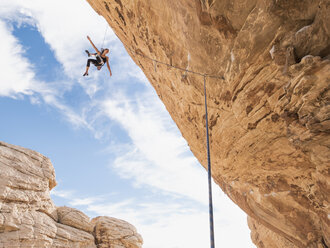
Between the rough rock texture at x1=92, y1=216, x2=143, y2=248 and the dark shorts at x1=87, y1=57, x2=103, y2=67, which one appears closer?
the dark shorts at x1=87, y1=57, x2=103, y2=67

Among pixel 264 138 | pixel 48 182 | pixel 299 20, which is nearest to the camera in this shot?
pixel 299 20

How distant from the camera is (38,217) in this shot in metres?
16.6

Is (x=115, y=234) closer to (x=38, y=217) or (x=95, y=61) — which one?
(x=38, y=217)

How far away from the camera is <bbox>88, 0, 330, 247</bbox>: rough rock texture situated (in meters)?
6.50

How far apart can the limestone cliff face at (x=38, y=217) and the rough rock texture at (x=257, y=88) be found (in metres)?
12.5

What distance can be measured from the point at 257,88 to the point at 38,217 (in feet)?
56.9

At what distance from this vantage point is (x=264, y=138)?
9.32 metres

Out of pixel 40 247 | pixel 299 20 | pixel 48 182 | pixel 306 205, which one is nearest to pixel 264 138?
pixel 306 205

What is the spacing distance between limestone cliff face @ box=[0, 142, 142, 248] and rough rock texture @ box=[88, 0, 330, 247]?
41.0 ft

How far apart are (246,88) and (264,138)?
241 centimetres

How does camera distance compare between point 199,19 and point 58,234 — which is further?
point 58,234

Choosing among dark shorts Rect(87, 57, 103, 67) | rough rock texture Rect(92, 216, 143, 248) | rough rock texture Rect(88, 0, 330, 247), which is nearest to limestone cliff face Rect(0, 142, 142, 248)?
rough rock texture Rect(92, 216, 143, 248)

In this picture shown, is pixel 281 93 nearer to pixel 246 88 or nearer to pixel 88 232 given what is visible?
pixel 246 88

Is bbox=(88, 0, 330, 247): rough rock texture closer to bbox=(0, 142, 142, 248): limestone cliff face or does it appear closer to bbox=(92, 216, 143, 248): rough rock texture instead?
bbox=(0, 142, 142, 248): limestone cliff face
